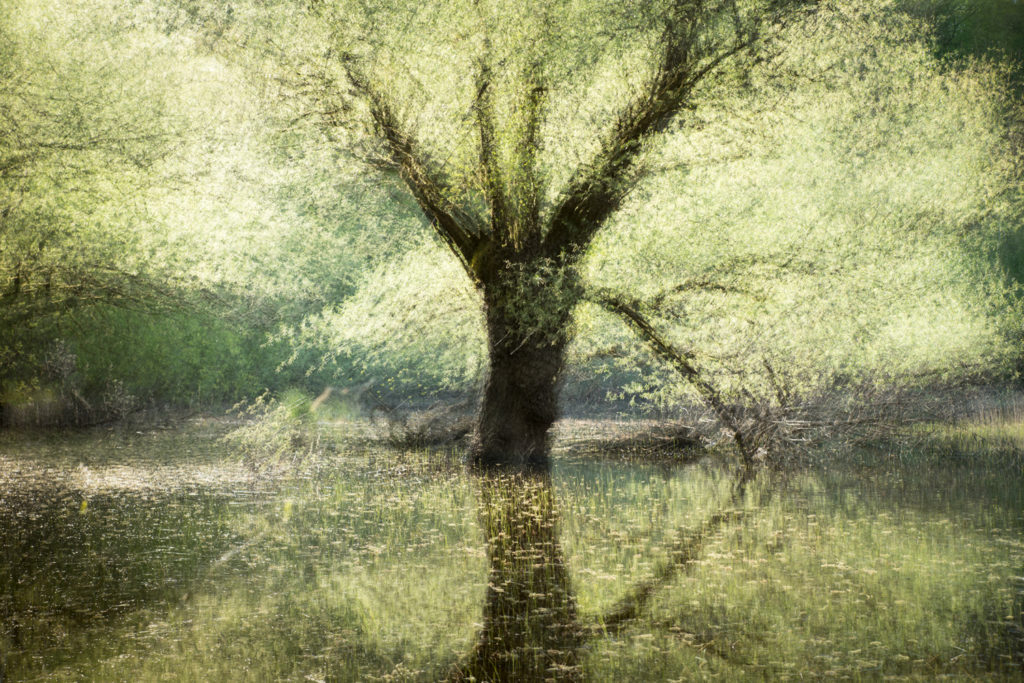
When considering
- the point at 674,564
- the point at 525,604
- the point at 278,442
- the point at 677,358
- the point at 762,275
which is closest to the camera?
the point at 525,604

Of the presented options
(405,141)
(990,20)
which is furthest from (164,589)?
(990,20)

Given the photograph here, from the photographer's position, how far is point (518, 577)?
755 centimetres

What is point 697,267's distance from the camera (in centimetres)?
1380

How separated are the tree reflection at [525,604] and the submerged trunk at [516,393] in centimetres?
433

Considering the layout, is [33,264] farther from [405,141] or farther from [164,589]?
[164,589]

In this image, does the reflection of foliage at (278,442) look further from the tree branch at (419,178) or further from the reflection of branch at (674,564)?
the reflection of branch at (674,564)

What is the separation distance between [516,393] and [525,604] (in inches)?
352

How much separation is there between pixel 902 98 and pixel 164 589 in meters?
15.9

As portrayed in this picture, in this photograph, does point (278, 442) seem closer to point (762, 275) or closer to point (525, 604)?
point (762, 275)

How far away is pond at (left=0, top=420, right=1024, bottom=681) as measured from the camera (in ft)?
Answer: 18.2

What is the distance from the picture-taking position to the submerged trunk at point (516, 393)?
49.7 feet

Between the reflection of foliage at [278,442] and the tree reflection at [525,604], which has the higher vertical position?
the reflection of foliage at [278,442]

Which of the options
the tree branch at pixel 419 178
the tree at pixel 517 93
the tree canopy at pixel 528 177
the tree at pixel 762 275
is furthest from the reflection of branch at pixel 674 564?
the tree branch at pixel 419 178

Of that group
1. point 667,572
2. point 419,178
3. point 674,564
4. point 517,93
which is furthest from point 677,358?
point 667,572
